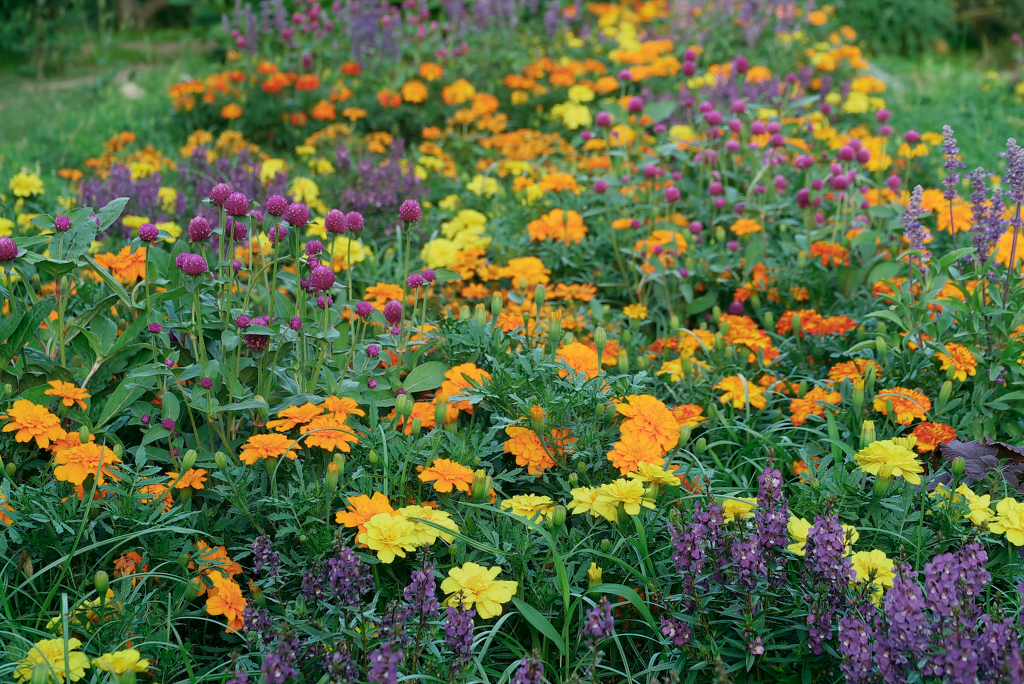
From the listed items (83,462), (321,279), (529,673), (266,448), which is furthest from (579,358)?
(83,462)

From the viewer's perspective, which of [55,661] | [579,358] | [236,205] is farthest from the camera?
[579,358]

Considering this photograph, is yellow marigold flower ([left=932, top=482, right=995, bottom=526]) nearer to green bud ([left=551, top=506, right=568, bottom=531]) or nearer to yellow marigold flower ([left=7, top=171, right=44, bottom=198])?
green bud ([left=551, top=506, right=568, bottom=531])

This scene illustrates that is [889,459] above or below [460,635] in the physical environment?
above

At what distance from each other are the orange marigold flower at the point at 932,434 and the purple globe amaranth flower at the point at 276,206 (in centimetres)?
165

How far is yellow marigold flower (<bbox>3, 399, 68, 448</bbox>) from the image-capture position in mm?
1830

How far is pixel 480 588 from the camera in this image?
1657mm

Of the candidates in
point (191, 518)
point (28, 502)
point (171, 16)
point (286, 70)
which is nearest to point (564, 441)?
point (191, 518)

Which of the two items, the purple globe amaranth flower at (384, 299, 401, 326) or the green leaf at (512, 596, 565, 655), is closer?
the green leaf at (512, 596, 565, 655)

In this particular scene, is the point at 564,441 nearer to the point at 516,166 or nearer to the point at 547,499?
the point at 547,499

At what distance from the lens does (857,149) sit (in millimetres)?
3197

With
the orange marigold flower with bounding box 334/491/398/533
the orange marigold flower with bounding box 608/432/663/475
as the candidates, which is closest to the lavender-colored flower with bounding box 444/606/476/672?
the orange marigold flower with bounding box 334/491/398/533

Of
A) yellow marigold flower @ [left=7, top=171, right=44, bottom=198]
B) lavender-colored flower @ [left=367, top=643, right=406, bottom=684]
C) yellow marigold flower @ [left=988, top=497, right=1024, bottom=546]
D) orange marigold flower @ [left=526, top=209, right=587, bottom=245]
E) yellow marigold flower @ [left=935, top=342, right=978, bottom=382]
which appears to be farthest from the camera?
yellow marigold flower @ [left=7, top=171, right=44, bottom=198]

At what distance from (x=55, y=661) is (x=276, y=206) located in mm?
1024

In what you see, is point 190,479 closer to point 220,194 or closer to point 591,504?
point 220,194
